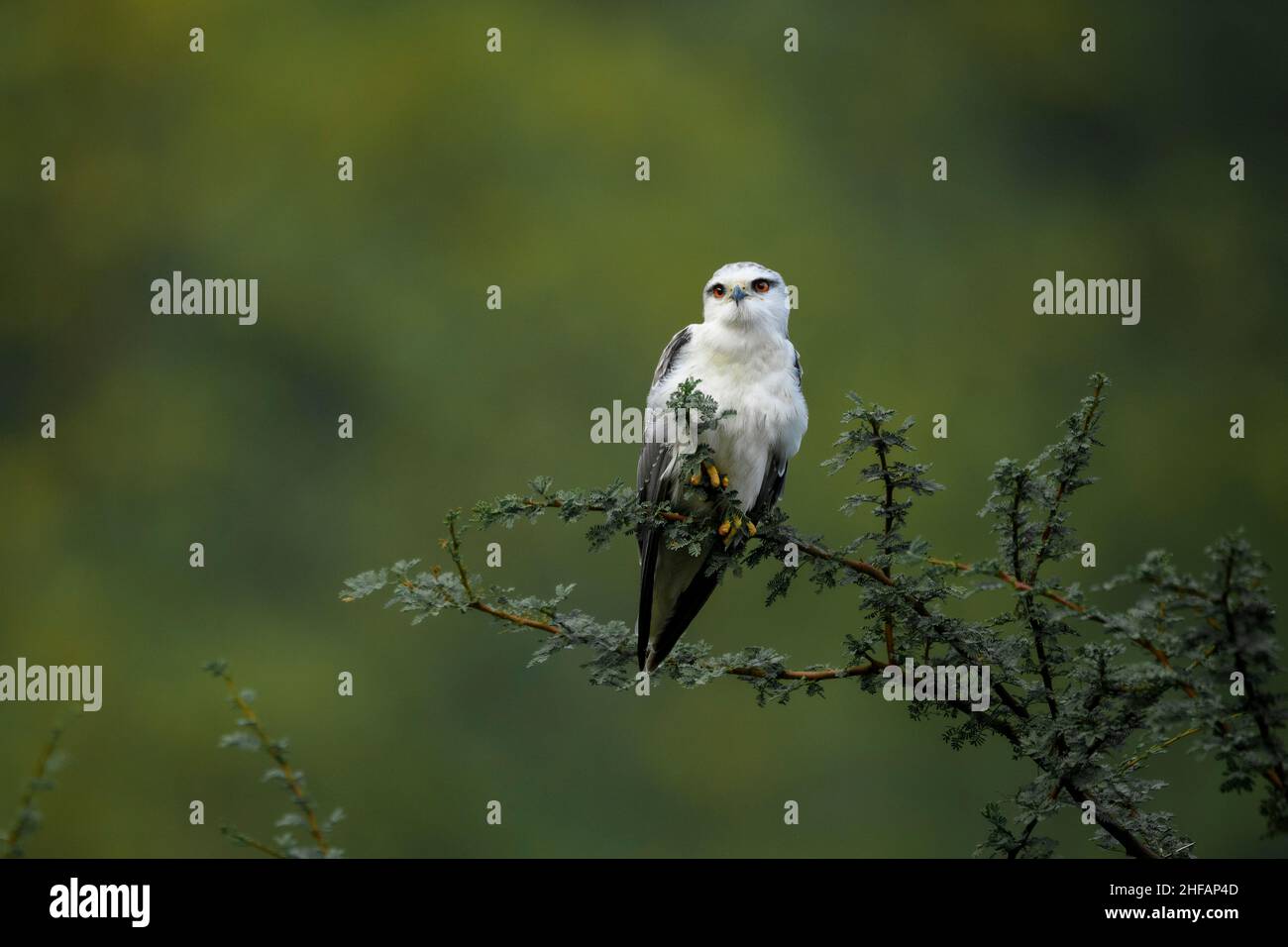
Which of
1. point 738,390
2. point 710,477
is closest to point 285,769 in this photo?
point 710,477

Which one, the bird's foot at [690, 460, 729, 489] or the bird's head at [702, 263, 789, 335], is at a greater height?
the bird's head at [702, 263, 789, 335]

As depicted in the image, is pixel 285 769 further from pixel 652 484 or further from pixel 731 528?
pixel 652 484

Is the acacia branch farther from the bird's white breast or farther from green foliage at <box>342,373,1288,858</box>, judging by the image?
the bird's white breast

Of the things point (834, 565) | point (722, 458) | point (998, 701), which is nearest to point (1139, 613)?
point (998, 701)

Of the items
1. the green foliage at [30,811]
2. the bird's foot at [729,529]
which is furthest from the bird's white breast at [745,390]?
the green foliage at [30,811]

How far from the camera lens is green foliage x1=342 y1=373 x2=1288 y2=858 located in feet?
8.06

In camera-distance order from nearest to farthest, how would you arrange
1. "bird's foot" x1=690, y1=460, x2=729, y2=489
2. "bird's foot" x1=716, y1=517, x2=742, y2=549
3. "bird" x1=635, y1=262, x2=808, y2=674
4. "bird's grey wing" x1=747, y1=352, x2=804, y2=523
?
"bird's foot" x1=716, y1=517, x2=742, y2=549 → "bird's foot" x1=690, y1=460, x2=729, y2=489 → "bird" x1=635, y1=262, x2=808, y2=674 → "bird's grey wing" x1=747, y1=352, x2=804, y2=523

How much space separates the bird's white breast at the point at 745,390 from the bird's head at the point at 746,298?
0.05 meters

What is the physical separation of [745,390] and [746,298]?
0.38 metres

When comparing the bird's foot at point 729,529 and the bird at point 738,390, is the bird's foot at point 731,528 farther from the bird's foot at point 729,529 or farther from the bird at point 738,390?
the bird at point 738,390

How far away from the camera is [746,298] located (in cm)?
566

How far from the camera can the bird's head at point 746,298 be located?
5652 mm

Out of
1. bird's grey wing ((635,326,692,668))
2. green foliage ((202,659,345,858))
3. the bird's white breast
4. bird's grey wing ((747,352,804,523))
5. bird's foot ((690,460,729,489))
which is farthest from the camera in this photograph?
bird's grey wing ((747,352,804,523))

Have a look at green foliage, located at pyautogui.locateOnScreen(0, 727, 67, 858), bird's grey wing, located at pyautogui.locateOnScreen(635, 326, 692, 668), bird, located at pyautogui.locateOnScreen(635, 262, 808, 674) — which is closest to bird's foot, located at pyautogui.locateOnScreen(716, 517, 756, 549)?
bird's grey wing, located at pyautogui.locateOnScreen(635, 326, 692, 668)
